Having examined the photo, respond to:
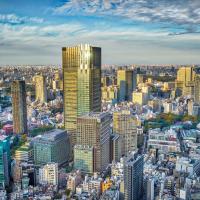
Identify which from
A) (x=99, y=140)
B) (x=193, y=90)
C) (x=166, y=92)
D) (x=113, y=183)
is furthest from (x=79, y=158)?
(x=166, y=92)

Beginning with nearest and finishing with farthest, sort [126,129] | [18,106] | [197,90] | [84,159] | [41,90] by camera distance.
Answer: [84,159]
[126,129]
[18,106]
[197,90]
[41,90]

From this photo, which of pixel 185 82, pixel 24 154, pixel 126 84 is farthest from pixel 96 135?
pixel 185 82

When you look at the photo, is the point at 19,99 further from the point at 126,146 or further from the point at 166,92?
the point at 166,92

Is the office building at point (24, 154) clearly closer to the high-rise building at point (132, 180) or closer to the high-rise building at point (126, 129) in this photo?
the high-rise building at point (126, 129)

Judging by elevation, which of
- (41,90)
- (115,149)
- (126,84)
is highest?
(126,84)

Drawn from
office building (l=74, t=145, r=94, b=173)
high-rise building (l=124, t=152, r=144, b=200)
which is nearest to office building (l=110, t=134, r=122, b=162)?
office building (l=74, t=145, r=94, b=173)

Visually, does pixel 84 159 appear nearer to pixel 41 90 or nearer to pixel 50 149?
pixel 50 149
